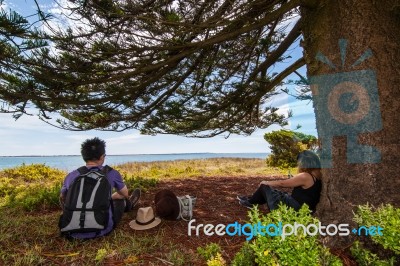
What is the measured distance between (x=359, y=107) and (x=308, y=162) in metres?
0.99

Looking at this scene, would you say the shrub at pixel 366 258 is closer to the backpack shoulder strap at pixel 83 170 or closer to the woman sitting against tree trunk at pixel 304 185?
the woman sitting against tree trunk at pixel 304 185

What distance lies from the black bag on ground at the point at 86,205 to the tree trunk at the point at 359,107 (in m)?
2.41

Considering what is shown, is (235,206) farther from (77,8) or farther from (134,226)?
(77,8)

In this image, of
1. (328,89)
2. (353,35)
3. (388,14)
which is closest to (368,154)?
(328,89)

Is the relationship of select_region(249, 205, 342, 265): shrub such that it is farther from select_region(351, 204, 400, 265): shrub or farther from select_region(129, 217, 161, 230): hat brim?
select_region(129, 217, 161, 230): hat brim

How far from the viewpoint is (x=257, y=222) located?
6.77ft

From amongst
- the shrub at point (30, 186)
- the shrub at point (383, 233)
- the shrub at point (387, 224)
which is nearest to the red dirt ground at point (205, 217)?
the shrub at point (383, 233)

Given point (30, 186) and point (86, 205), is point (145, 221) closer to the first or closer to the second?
point (86, 205)

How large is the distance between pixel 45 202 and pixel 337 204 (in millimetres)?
4717

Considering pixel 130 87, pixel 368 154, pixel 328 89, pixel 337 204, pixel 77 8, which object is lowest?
pixel 337 204

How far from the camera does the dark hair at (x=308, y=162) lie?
3678 millimetres

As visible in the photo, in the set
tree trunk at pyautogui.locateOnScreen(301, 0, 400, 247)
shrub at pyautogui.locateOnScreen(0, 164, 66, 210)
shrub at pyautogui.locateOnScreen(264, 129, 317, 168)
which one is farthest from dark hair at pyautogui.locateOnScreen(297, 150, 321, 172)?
shrub at pyautogui.locateOnScreen(264, 129, 317, 168)

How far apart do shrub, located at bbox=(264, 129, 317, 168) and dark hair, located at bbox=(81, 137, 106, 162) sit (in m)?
9.94

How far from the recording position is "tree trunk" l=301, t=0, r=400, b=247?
9.46ft
